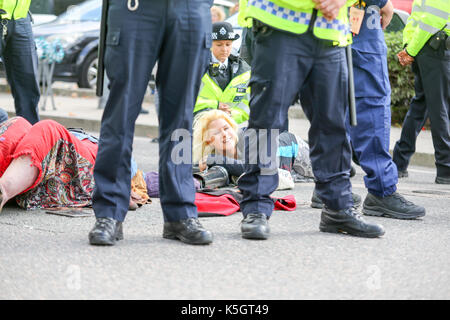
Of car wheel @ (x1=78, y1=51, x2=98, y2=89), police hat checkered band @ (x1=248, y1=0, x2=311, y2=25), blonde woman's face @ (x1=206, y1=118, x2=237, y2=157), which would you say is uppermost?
police hat checkered band @ (x1=248, y1=0, x2=311, y2=25)

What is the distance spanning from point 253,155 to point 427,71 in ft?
10.3

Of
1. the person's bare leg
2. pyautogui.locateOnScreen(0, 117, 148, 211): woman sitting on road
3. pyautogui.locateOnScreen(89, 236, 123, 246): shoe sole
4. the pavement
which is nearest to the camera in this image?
the pavement

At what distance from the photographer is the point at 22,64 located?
6777mm

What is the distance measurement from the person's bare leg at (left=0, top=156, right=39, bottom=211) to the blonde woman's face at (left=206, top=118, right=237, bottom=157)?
184 centimetres

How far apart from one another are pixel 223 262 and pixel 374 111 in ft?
5.69

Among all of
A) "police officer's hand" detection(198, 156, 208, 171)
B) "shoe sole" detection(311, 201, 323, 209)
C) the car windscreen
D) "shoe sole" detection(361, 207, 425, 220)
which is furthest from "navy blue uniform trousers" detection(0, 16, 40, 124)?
the car windscreen

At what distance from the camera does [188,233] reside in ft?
13.6

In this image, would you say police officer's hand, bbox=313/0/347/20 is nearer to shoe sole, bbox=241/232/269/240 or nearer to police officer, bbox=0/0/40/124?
shoe sole, bbox=241/232/269/240

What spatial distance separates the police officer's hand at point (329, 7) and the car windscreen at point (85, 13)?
11.2 m

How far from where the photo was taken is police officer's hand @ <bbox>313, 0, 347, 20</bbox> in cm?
422

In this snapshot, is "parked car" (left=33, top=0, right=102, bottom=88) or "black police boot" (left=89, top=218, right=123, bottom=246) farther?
"parked car" (left=33, top=0, right=102, bottom=88)

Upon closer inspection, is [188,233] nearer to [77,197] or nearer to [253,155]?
[253,155]

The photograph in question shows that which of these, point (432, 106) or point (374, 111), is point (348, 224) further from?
point (432, 106)

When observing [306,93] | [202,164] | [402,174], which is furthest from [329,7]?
[402,174]
